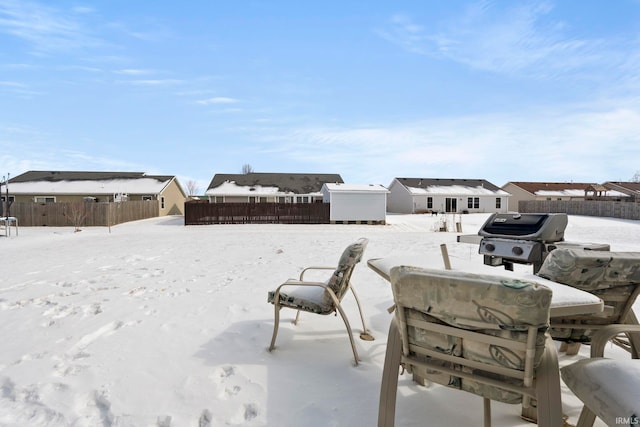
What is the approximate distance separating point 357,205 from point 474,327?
23.5 m

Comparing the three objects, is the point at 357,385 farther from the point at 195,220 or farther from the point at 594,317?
the point at 195,220

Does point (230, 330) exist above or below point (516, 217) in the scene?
below

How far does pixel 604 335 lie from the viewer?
7.74 ft

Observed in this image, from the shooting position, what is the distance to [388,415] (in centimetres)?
207

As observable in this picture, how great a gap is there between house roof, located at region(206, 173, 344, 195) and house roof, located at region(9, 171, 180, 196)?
5.48 metres

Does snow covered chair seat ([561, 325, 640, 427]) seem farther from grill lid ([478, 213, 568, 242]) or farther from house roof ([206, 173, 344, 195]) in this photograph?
house roof ([206, 173, 344, 195])

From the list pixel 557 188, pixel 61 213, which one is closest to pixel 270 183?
pixel 61 213

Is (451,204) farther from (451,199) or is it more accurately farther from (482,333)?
(482,333)

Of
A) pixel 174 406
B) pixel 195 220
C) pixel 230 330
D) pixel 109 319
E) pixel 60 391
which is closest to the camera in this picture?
pixel 174 406

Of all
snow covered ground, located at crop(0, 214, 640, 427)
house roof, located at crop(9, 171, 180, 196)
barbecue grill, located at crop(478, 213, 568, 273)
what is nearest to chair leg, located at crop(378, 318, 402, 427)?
snow covered ground, located at crop(0, 214, 640, 427)

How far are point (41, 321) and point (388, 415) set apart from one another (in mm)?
4443

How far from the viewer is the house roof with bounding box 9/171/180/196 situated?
99.0 feet

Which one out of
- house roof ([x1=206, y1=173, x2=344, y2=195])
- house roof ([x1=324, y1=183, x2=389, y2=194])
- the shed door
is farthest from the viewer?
the shed door

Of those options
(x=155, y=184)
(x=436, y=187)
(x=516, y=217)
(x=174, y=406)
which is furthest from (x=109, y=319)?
(x=436, y=187)
